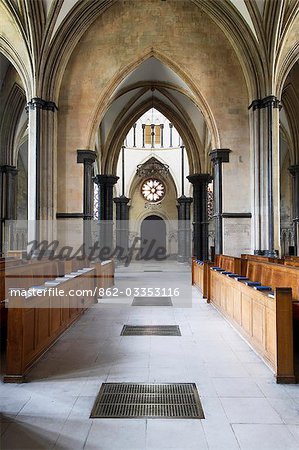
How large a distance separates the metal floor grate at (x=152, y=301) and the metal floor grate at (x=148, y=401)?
4.87m

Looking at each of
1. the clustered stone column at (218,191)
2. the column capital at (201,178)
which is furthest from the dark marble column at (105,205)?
the clustered stone column at (218,191)

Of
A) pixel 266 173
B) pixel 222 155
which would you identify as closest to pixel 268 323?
pixel 266 173

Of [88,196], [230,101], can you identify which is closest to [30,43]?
[88,196]

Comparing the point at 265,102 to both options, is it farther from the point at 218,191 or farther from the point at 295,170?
the point at 295,170

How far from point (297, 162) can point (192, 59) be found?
8.21m

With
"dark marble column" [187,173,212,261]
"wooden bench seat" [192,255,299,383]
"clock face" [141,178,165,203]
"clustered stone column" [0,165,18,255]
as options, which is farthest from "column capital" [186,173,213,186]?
"wooden bench seat" [192,255,299,383]

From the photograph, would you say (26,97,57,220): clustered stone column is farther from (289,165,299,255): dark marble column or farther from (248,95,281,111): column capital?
(289,165,299,255): dark marble column

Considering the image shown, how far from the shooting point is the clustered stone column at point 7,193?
57.6ft

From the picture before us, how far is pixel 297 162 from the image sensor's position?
19312 millimetres

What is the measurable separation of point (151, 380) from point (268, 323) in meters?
1.41

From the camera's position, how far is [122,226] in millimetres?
26359

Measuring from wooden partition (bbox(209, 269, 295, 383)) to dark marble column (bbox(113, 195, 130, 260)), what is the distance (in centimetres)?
1758

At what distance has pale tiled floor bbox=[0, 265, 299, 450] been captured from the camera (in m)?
2.88

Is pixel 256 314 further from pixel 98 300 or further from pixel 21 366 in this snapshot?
pixel 98 300
